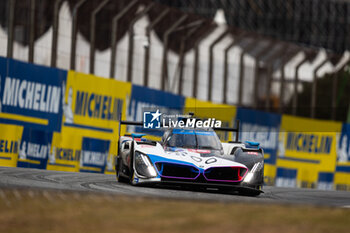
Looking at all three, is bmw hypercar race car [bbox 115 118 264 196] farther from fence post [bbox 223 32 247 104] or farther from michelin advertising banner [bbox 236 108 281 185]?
fence post [bbox 223 32 247 104]

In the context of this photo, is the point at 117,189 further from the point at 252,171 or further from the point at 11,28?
the point at 11,28

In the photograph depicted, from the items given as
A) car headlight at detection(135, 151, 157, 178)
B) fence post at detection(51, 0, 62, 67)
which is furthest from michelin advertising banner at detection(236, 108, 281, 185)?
car headlight at detection(135, 151, 157, 178)

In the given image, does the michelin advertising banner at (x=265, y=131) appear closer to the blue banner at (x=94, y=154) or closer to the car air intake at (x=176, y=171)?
the blue banner at (x=94, y=154)

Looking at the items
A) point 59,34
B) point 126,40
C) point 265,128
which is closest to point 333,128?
point 265,128

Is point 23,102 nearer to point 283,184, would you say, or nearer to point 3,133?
A: point 3,133

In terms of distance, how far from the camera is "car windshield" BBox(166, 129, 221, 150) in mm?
13398

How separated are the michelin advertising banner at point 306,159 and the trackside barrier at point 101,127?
23 millimetres

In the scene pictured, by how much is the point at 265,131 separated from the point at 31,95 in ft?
22.4

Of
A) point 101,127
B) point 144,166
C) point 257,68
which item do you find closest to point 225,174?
point 144,166

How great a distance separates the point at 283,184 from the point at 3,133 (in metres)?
7.28

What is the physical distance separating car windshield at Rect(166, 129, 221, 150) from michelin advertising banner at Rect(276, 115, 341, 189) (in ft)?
19.4

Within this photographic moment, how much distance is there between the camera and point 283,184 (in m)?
19.5

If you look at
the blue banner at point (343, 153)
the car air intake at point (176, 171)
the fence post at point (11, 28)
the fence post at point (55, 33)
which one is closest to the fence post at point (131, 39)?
the fence post at point (55, 33)

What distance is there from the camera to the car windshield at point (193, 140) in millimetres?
13398
